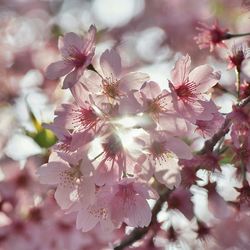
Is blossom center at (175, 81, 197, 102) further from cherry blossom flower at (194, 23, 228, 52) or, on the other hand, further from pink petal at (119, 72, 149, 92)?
cherry blossom flower at (194, 23, 228, 52)

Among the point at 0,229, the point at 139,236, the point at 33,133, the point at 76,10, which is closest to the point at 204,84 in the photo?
the point at 139,236

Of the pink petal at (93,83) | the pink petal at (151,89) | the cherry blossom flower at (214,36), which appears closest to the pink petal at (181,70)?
the pink petal at (151,89)

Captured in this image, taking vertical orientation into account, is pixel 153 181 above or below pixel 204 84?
below

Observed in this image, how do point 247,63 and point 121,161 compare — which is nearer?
point 121,161

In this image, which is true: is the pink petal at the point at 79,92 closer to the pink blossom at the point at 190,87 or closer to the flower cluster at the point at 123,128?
the flower cluster at the point at 123,128

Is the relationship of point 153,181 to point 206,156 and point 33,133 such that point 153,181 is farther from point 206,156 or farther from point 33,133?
point 33,133
